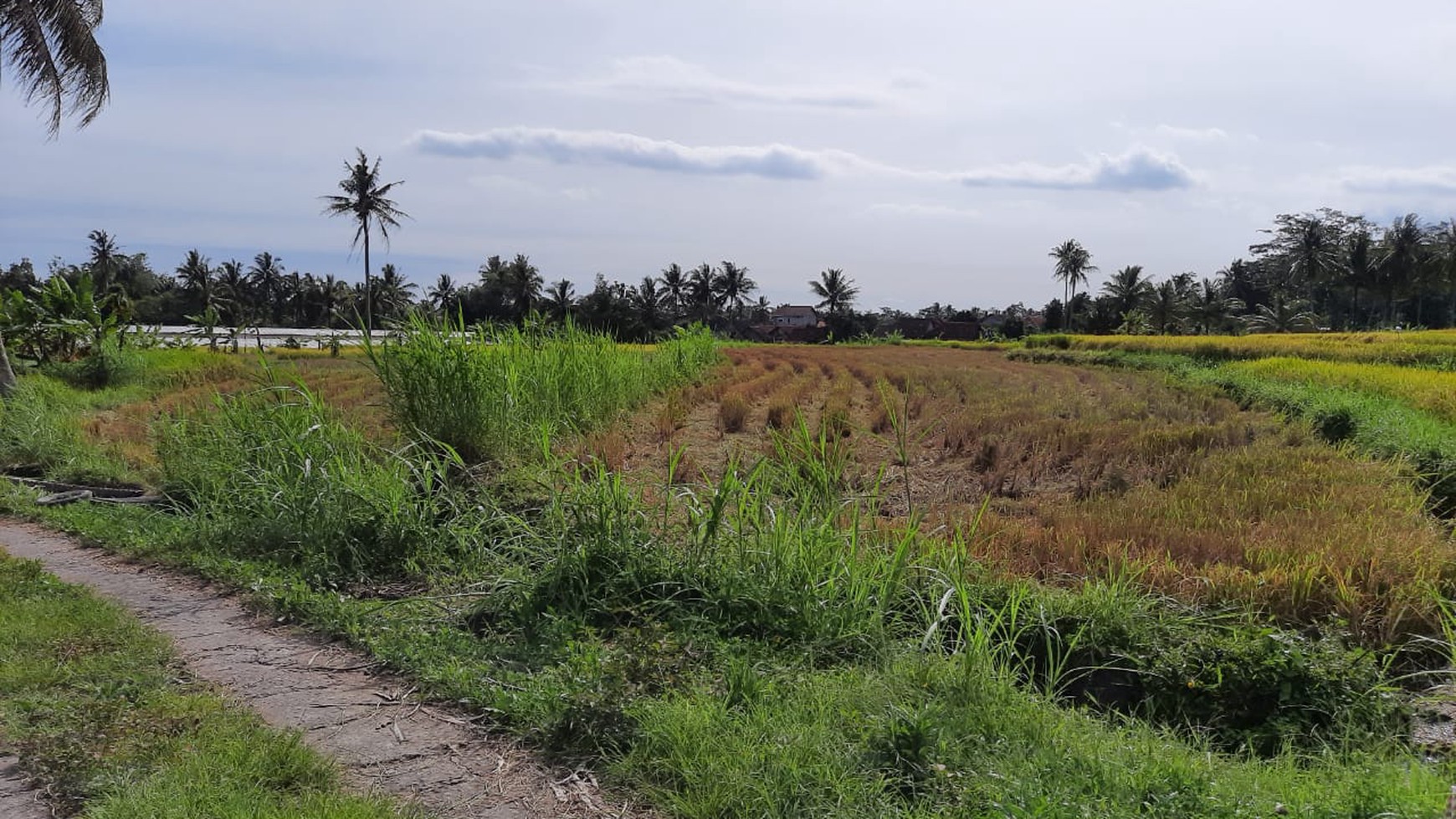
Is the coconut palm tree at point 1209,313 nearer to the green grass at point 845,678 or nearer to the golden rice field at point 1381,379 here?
the golden rice field at point 1381,379

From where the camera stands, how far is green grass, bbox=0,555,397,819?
2496mm

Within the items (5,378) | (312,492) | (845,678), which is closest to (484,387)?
(312,492)

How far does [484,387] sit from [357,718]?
4.15 metres

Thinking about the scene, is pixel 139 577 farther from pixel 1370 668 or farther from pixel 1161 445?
pixel 1161 445

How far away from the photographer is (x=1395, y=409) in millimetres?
10609

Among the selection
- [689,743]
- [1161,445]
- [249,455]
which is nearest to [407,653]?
[689,743]

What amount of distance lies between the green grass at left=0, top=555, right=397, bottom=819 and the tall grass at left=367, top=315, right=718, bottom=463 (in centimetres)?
283

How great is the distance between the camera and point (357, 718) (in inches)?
128

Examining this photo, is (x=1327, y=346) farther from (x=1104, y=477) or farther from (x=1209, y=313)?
(x=1209, y=313)

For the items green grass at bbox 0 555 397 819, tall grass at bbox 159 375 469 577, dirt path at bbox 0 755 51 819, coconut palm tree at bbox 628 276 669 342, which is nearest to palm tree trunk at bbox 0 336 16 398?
tall grass at bbox 159 375 469 577

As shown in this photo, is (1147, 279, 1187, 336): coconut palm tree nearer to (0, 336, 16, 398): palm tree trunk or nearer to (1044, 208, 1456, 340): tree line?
(1044, 208, 1456, 340): tree line

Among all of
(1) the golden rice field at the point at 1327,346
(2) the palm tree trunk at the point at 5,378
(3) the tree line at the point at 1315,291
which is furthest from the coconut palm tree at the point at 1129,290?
(2) the palm tree trunk at the point at 5,378

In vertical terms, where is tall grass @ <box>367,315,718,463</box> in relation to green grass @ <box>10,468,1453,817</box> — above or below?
above

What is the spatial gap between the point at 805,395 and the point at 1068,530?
9.12 metres
